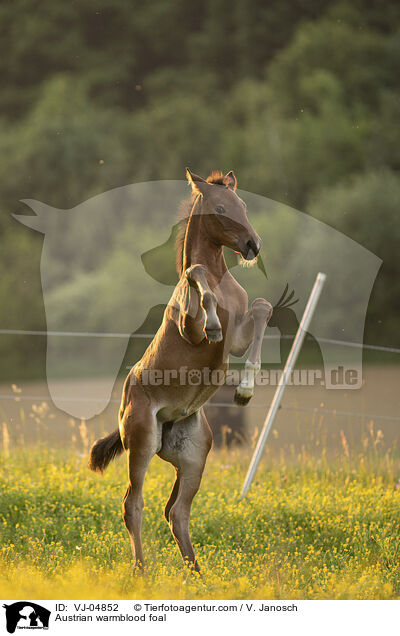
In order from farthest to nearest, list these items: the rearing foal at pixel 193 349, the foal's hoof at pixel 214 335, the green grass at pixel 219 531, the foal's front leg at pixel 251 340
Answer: the green grass at pixel 219 531
the rearing foal at pixel 193 349
the foal's front leg at pixel 251 340
the foal's hoof at pixel 214 335

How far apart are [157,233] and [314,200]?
445 centimetres

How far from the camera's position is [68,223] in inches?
807

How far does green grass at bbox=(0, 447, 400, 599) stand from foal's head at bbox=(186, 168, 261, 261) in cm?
203

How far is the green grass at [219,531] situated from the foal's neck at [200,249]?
6.16ft

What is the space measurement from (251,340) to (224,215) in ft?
2.38

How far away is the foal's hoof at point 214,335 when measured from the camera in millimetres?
3902

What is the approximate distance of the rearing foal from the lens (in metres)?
4.12

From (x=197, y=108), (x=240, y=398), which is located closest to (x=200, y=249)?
(x=240, y=398)

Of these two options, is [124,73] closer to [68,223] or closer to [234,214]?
[68,223]

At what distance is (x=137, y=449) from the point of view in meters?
4.40

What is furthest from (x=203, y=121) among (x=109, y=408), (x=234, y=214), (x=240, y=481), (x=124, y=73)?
(x=234, y=214)
